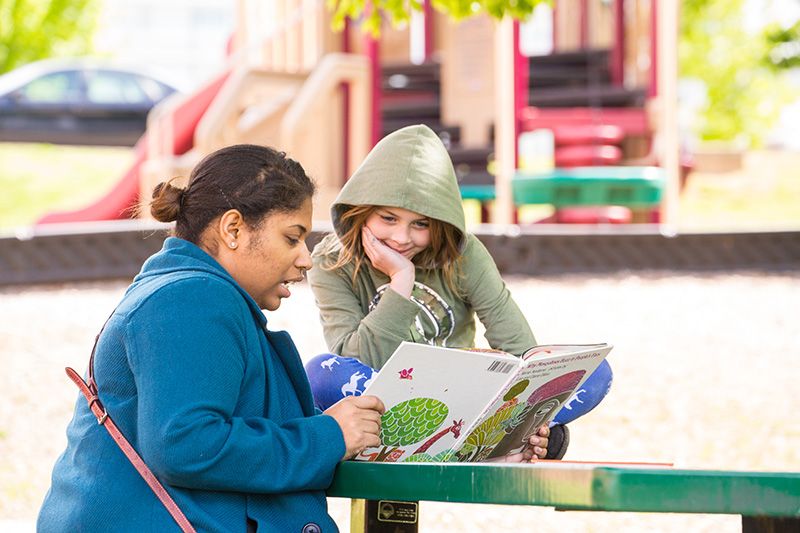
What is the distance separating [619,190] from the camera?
11.0 m

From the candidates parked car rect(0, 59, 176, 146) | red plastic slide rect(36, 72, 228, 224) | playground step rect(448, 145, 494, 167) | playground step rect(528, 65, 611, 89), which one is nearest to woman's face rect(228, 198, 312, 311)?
playground step rect(448, 145, 494, 167)

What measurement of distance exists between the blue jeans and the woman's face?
2.35ft

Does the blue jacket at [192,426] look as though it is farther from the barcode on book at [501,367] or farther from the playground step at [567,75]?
the playground step at [567,75]

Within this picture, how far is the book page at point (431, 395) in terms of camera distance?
2.27 meters

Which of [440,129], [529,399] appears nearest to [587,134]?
[440,129]

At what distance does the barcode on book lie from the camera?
2.31 m

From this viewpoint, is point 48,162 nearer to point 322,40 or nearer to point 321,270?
point 322,40

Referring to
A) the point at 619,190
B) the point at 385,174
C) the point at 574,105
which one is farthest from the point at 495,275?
the point at 574,105

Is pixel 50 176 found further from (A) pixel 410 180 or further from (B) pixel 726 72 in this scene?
(B) pixel 726 72

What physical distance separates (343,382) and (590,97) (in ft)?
30.6

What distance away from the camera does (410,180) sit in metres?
3.14

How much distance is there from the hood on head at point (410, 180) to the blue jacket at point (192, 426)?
97 cm

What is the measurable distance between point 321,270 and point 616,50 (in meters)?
9.78

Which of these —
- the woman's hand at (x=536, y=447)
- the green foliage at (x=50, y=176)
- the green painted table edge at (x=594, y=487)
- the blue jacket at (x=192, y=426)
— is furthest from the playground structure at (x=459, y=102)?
the green painted table edge at (x=594, y=487)
